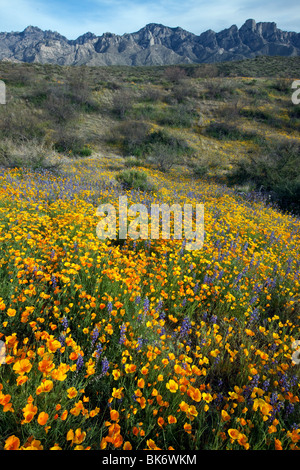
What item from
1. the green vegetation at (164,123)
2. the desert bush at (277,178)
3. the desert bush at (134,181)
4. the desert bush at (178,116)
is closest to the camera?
the desert bush at (134,181)

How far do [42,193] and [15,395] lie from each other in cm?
479

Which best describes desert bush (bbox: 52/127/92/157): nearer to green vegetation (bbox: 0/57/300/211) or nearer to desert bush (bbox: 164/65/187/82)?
green vegetation (bbox: 0/57/300/211)

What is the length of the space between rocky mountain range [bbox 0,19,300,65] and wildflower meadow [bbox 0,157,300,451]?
15158 cm

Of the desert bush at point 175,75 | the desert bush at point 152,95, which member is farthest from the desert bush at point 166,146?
the desert bush at point 175,75

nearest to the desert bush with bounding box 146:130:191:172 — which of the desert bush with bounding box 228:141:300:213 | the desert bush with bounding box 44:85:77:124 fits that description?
the desert bush with bounding box 228:141:300:213

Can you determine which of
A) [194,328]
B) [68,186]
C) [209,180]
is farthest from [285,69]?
[194,328]

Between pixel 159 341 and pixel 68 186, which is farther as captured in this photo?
pixel 68 186

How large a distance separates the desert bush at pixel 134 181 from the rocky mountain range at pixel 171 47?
145 meters

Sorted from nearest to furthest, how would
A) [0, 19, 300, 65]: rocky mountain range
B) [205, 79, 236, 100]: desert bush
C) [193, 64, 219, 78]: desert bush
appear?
[205, 79, 236, 100]: desert bush < [193, 64, 219, 78]: desert bush < [0, 19, 300, 65]: rocky mountain range

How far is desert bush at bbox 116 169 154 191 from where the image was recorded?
8.54 metres

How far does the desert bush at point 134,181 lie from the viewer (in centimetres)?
854

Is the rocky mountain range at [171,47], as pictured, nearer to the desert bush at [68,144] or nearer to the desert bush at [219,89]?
the desert bush at [219,89]
